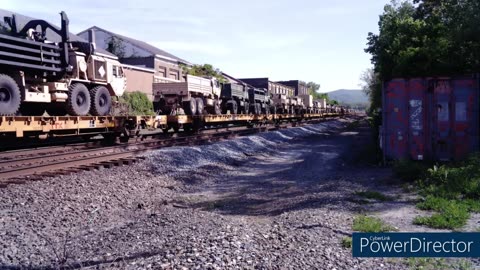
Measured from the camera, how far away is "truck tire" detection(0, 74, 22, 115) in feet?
34.8

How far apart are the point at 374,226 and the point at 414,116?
20.7 feet

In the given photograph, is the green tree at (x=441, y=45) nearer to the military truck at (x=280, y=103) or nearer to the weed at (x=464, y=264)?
the weed at (x=464, y=264)

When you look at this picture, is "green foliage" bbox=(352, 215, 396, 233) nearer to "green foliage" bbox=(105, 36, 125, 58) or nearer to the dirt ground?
the dirt ground

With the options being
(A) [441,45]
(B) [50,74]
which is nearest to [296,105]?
(A) [441,45]

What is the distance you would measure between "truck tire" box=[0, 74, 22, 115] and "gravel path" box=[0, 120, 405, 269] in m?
2.84

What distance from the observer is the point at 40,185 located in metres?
8.45

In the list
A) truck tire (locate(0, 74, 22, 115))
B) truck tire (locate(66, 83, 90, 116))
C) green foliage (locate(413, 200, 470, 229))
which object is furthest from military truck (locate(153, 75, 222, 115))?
green foliage (locate(413, 200, 470, 229))

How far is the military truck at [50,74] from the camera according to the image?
10812 millimetres

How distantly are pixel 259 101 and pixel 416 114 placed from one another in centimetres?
2476

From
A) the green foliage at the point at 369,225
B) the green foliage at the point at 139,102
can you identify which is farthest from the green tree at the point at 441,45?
the green foliage at the point at 139,102

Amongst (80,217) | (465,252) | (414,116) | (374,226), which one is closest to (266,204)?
(374,226)

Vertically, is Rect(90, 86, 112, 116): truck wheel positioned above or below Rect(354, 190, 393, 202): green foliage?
above

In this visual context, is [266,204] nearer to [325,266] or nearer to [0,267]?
[325,266]

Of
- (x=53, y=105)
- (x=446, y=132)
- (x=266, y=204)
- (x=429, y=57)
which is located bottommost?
(x=266, y=204)
